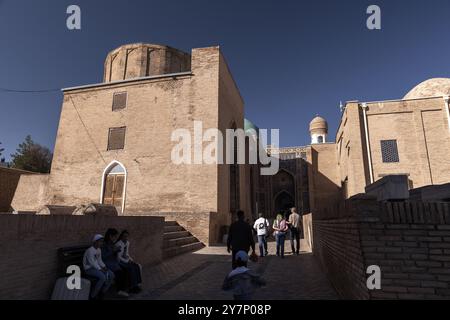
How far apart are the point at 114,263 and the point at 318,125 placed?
3399 centimetres

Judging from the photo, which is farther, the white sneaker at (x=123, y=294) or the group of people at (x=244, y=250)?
the white sneaker at (x=123, y=294)

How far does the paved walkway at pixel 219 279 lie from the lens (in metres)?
5.04

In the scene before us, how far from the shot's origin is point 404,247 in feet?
10.2

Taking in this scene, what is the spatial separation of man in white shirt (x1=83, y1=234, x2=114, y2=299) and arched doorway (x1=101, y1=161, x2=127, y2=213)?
34.8ft

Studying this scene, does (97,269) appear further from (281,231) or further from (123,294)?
(281,231)

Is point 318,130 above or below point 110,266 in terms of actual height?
above

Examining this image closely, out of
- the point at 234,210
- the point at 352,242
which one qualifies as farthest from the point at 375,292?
the point at 234,210

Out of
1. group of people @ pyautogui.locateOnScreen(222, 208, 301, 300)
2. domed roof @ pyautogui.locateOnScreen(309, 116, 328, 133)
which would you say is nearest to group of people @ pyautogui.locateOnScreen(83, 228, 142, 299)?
group of people @ pyautogui.locateOnScreen(222, 208, 301, 300)

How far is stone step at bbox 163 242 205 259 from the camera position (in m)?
9.14

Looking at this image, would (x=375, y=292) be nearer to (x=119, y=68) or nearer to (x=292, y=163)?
(x=119, y=68)

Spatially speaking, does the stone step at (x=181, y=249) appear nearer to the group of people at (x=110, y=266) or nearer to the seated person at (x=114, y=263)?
the group of people at (x=110, y=266)

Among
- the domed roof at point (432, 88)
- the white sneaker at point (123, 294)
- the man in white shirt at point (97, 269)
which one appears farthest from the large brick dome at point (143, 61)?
the domed roof at point (432, 88)

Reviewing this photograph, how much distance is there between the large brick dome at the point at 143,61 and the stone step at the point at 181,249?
44.1ft

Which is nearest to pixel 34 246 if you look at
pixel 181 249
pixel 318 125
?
pixel 181 249
